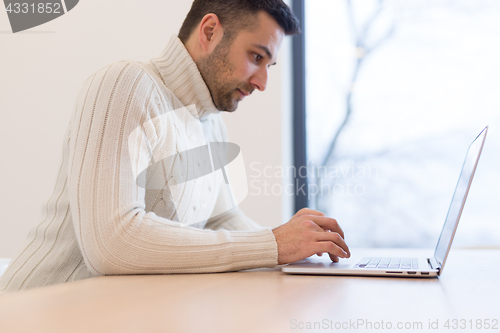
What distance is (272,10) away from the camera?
121 cm

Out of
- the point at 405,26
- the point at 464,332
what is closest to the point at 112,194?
the point at 464,332

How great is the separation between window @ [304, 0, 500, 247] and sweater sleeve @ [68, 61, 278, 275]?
1628 millimetres

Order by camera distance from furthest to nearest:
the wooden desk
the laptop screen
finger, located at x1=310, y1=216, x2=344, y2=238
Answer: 1. finger, located at x1=310, y1=216, x2=344, y2=238
2. the laptop screen
3. the wooden desk

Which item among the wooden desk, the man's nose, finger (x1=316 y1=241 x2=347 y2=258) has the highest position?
the man's nose

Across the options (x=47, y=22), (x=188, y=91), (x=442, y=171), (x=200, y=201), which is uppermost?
(x=47, y=22)

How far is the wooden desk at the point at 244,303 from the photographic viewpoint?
1.32 feet

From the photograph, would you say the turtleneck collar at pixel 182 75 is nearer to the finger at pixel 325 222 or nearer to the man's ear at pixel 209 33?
the man's ear at pixel 209 33

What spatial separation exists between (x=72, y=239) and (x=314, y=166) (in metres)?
1.65

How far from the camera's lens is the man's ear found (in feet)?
3.92

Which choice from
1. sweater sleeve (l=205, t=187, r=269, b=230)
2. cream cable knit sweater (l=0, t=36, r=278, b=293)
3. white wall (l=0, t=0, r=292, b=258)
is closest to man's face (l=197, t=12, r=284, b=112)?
cream cable knit sweater (l=0, t=36, r=278, b=293)

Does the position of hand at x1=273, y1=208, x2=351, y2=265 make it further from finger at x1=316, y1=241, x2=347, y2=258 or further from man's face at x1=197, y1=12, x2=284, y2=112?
man's face at x1=197, y1=12, x2=284, y2=112

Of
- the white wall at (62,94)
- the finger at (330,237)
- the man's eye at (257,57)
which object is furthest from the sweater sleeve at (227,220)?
the white wall at (62,94)

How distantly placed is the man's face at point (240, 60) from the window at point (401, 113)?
46.3 inches

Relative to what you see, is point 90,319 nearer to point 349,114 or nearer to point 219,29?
point 219,29
